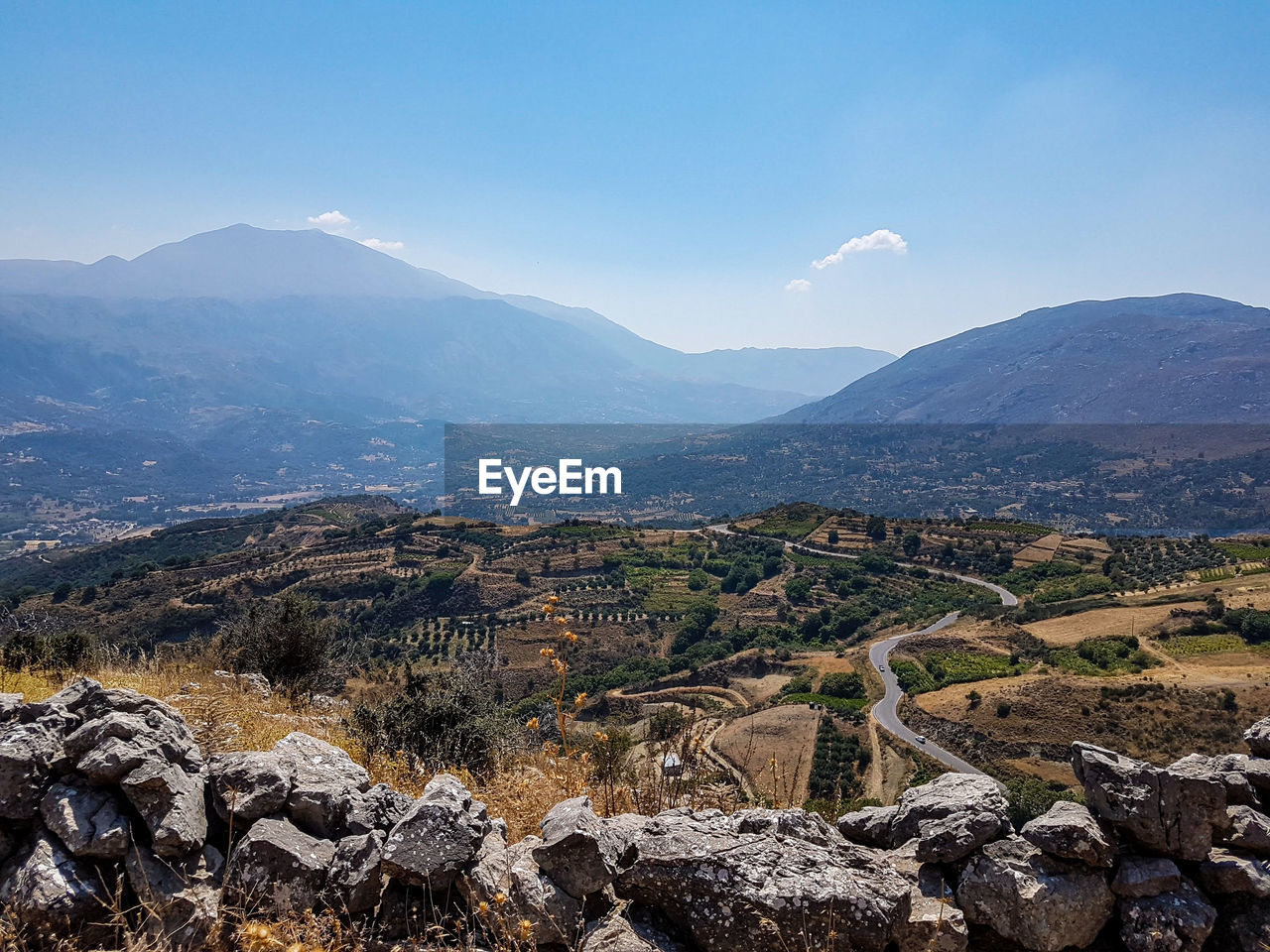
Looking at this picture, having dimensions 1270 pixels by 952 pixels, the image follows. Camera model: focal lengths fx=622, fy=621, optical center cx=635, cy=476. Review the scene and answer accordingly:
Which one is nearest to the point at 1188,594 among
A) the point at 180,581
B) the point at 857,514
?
the point at 857,514

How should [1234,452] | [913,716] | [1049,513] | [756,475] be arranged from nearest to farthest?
1. [913,716]
2. [1049,513]
3. [1234,452]
4. [756,475]

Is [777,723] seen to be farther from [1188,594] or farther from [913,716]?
[1188,594]

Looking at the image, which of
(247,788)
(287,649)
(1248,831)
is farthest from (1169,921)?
(287,649)

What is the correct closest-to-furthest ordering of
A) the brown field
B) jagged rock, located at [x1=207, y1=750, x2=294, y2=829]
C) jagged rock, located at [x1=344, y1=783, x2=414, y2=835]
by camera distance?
jagged rock, located at [x1=207, y1=750, x2=294, y2=829] < jagged rock, located at [x1=344, y1=783, x2=414, y2=835] < the brown field

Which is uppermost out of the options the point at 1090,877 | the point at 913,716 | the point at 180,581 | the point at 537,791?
the point at 1090,877

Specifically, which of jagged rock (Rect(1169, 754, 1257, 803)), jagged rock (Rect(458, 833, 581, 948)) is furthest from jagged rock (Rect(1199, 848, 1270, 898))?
jagged rock (Rect(458, 833, 581, 948))

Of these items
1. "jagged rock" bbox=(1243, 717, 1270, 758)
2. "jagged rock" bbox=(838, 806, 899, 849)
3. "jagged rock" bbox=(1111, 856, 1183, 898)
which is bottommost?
"jagged rock" bbox=(838, 806, 899, 849)

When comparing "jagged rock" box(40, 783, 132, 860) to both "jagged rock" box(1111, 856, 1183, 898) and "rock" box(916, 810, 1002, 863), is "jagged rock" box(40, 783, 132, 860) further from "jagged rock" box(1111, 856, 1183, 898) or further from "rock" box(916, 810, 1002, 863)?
"jagged rock" box(1111, 856, 1183, 898)
